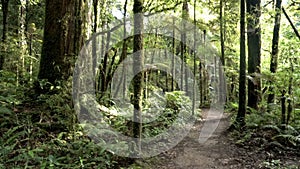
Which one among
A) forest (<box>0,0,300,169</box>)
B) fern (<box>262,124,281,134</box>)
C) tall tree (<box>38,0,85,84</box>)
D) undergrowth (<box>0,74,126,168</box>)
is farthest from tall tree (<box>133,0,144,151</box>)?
fern (<box>262,124,281,134</box>)

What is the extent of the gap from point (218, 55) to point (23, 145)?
2052cm

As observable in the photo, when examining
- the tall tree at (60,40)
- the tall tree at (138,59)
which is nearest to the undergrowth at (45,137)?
the tall tree at (60,40)

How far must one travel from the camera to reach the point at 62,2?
737cm

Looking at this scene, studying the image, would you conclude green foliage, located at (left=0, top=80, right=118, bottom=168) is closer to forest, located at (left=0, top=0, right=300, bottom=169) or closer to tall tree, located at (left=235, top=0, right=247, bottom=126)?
forest, located at (left=0, top=0, right=300, bottom=169)

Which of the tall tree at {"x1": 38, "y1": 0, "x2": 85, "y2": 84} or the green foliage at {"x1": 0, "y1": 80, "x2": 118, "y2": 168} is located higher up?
the tall tree at {"x1": 38, "y1": 0, "x2": 85, "y2": 84}

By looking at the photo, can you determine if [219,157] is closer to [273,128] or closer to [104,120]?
[273,128]

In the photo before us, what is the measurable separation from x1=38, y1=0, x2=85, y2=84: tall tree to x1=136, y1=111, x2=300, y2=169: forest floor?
3.17 metres

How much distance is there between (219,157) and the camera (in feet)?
23.7

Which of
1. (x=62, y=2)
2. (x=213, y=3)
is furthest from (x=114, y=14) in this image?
(x=62, y=2)

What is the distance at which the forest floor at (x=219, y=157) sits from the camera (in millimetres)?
6438

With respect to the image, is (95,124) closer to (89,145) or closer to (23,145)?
(89,145)

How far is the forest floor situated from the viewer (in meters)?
6.44

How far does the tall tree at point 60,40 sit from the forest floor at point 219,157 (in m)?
3.17

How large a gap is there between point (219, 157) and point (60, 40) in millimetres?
5157
